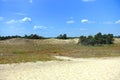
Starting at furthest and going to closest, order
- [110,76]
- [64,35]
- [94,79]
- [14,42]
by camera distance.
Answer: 1. [64,35]
2. [14,42]
3. [110,76]
4. [94,79]

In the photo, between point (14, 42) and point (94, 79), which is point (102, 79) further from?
point (14, 42)

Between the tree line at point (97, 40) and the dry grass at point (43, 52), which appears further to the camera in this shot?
the tree line at point (97, 40)

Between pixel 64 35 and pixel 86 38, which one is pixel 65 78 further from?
pixel 64 35

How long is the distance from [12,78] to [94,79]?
5.39 meters

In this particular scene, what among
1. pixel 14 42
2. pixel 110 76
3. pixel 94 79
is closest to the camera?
pixel 94 79

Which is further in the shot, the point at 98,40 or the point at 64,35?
the point at 64,35

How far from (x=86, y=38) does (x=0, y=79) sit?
71.4 meters

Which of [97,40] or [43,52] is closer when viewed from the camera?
A: [43,52]

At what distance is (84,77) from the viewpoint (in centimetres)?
2045

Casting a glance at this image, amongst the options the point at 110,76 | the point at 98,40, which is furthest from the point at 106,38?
the point at 110,76

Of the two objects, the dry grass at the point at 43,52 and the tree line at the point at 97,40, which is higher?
the tree line at the point at 97,40

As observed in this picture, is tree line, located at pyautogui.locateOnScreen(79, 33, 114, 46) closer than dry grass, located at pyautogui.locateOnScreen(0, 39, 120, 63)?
No

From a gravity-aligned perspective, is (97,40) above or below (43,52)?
above

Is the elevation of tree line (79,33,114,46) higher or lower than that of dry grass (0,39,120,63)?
higher
